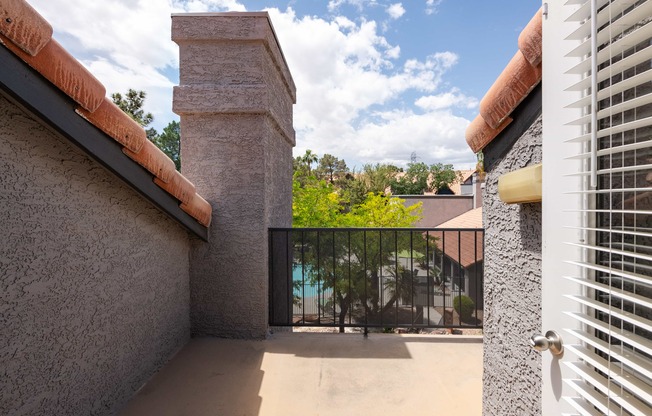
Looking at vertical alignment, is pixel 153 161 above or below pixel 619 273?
above

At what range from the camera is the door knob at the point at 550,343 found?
1094mm

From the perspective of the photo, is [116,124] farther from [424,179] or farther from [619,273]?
[424,179]

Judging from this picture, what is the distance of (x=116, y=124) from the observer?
208 centimetres

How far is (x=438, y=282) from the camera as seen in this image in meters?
4.67

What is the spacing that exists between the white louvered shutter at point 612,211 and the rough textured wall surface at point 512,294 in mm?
316

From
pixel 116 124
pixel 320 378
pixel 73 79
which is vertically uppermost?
pixel 73 79

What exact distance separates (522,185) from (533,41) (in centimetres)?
55

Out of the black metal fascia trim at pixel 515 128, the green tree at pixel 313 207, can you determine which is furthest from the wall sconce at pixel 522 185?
the green tree at pixel 313 207

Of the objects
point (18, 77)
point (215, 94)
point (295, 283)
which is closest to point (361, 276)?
point (295, 283)

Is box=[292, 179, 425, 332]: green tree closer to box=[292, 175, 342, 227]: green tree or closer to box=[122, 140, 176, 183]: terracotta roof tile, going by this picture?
box=[122, 140, 176, 183]: terracotta roof tile

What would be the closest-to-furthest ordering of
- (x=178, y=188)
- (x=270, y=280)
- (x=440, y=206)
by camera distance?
1. (x=178, y=188)
2. (x=270, y=280)
3. (x=440, y=206)

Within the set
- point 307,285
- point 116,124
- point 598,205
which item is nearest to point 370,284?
point 307,285

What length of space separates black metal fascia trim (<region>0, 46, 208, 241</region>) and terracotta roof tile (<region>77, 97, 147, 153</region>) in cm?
5

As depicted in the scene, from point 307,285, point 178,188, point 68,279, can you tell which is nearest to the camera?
point 68,279
